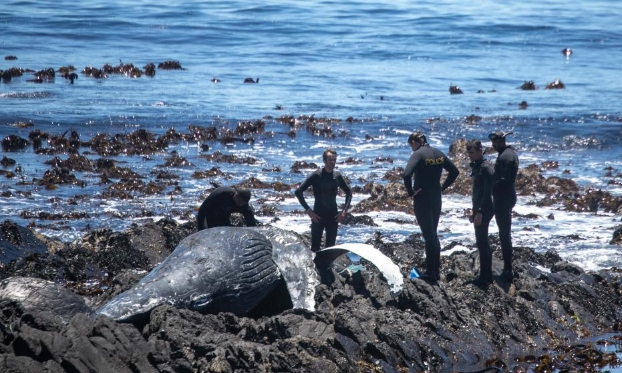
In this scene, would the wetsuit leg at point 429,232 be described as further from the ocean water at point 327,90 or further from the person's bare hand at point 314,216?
the ocean water at point 327,90

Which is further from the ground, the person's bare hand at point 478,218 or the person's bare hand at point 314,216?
the person's bare hand at point 478,218


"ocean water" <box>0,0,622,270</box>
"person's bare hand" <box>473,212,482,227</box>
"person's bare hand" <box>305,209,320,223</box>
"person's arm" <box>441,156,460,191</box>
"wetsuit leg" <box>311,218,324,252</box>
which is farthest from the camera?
"ocean water" <box>0,0,622,270</box>

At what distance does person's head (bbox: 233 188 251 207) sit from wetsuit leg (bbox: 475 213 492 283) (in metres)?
2.85

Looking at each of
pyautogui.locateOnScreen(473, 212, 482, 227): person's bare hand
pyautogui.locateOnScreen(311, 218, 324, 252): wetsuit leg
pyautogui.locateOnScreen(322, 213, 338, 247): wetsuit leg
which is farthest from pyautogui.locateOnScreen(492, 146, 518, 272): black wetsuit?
pyautogui.locateOnScreen(311, 218, 324, 252): wetsuit leg

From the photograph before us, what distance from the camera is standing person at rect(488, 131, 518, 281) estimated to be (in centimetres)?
1171

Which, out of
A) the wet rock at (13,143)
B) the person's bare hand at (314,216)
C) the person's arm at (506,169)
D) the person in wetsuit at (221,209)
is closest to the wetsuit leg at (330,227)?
the person's bare hand at (314,216)

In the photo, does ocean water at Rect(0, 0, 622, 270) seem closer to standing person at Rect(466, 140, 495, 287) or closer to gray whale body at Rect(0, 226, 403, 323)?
standing person at Rect(466, 140, 495, 287)

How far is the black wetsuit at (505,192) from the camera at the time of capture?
1170 centimetres

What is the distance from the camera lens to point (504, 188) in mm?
11836

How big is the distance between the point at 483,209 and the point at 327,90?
25.1 metres

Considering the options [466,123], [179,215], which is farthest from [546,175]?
[179,215]

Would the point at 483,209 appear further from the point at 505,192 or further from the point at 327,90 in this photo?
the point at 327,90

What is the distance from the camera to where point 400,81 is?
39.3 meters

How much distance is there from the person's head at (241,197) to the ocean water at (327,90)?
5.28 m
